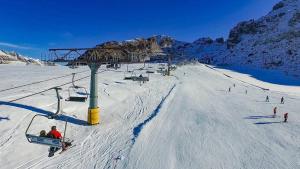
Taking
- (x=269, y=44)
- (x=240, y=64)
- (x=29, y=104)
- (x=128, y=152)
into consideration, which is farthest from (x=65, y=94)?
(x=269, y=44)

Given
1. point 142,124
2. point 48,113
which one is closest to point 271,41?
point 142,124

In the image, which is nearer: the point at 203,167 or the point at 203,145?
the point at 203,167

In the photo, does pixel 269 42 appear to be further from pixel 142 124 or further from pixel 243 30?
pixel 142 124

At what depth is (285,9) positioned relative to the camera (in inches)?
5212

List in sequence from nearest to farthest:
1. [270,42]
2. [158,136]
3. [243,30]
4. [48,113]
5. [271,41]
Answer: [158,136] → [48,113] → [270,42] → [271,41] → [243,30]

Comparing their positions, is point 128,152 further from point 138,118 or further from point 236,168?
point 138,118

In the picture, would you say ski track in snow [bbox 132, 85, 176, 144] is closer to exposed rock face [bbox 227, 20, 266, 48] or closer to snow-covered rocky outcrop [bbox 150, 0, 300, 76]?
snow-covered rocky outcrop [bbox 150, 0, 300, 76]

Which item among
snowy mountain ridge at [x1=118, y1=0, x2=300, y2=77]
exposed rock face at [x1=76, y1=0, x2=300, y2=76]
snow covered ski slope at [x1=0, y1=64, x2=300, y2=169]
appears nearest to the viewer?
snow covered ski slope at [x1=0, y1=64, x2=300, y2=169]

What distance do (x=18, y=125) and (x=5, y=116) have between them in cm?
133

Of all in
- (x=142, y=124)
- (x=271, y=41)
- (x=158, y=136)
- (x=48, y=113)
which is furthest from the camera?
(x=271, y=41)

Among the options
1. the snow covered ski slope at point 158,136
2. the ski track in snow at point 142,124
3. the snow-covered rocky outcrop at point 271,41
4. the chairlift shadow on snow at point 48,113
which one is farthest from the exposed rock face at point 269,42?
the chairlift shadow on snow at point 48,113

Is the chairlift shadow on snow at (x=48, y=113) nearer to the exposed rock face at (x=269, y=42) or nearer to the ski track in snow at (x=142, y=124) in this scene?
the ski track in snow at (x=142, y=124)

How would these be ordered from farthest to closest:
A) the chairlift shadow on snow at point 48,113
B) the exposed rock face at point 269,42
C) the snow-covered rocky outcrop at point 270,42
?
the snow-covered rocky outcrop at point 270,42
the exposed rock face at point 269,42
the chairlift shadow on snow at point 48,113

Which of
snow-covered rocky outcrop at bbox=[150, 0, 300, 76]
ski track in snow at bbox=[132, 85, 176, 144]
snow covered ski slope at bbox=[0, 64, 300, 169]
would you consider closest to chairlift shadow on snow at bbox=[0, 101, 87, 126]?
snow covered ski slope at bbox=[0, 64, 300, 169]
